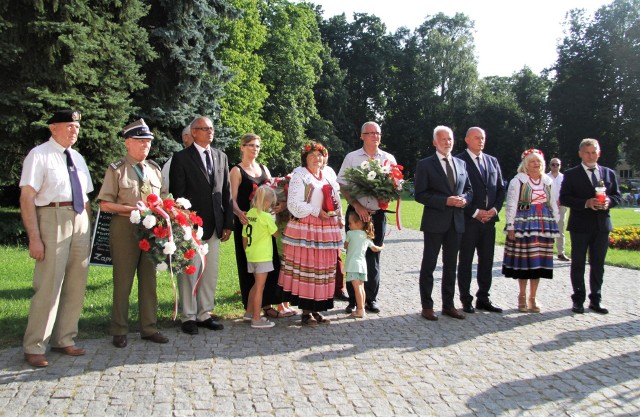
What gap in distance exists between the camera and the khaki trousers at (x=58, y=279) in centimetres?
→ 543

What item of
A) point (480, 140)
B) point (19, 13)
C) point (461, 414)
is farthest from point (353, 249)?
point (19, 13)

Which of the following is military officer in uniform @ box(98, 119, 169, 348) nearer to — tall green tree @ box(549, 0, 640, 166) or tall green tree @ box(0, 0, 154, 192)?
tall green tree @ box(0, 0, 154, 192)

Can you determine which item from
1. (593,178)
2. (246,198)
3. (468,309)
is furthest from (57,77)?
(593,178)

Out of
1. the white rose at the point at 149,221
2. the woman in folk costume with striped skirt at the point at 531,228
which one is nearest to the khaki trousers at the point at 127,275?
the white rose at the point at 149,221

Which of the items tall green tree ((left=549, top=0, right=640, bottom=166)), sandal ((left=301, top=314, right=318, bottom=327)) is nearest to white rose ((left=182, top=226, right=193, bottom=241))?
sandal ((left=301, top=314, right=318, bottom=327))

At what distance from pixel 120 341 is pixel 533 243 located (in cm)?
536

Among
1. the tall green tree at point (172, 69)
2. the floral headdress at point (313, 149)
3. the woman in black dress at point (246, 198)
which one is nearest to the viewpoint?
the floral headdress at point (313, 149)

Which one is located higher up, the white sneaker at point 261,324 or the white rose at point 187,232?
the white rose at point 187,232

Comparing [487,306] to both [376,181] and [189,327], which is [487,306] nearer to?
[376,181]

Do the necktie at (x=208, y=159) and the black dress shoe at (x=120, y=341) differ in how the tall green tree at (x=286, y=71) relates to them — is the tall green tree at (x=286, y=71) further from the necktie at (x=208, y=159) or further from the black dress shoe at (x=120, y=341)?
the black dress shoe at (x=120, y=341)

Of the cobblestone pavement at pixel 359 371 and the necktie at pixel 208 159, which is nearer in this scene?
the cobblestone pavement at pixel 359 371

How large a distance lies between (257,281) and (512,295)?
4339 mm

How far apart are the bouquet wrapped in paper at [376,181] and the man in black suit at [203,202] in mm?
1657

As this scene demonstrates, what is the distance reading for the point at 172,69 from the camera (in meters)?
20.0
